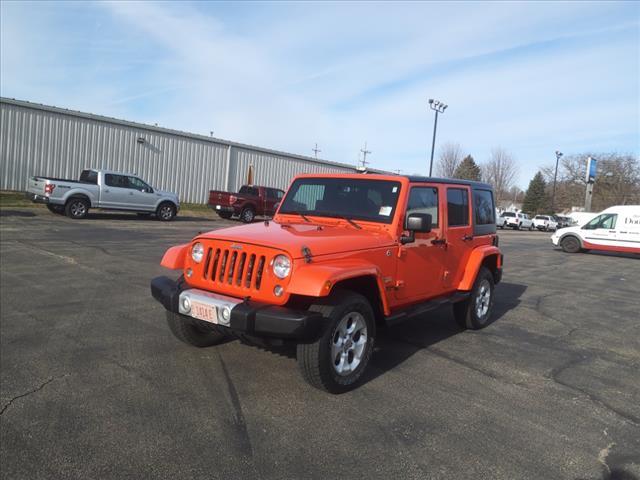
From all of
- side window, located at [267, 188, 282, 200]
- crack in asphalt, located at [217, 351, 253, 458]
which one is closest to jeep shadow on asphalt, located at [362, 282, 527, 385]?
crack in asphalt, located at [217, 351, 253, 458]

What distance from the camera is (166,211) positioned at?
2022 centimetres

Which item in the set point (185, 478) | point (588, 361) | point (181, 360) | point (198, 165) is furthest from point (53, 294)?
point (198, 165)

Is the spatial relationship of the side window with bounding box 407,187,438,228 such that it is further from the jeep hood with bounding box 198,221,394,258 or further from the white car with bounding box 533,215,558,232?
the white car with bounding box 533,215,558,232

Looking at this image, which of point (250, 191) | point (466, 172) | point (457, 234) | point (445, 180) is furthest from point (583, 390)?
point (466, 172)

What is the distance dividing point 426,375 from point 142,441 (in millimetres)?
2541

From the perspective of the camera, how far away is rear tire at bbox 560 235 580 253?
19.6 metres

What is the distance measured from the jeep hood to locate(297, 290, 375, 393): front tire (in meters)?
0.41

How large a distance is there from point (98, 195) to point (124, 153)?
26.7ft

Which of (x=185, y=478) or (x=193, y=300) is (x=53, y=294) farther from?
(x=185, y=478)

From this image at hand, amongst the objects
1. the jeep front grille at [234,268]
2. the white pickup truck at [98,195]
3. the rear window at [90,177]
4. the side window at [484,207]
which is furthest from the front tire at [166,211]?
the jeep front grille at [234,268]

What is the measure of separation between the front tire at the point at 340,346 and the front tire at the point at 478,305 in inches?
90.3

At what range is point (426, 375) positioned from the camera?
4539mm

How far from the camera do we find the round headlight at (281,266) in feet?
12.2

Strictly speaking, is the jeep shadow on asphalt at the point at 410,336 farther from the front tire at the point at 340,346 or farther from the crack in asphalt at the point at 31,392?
the crack in asphalt at the point at 31,392
